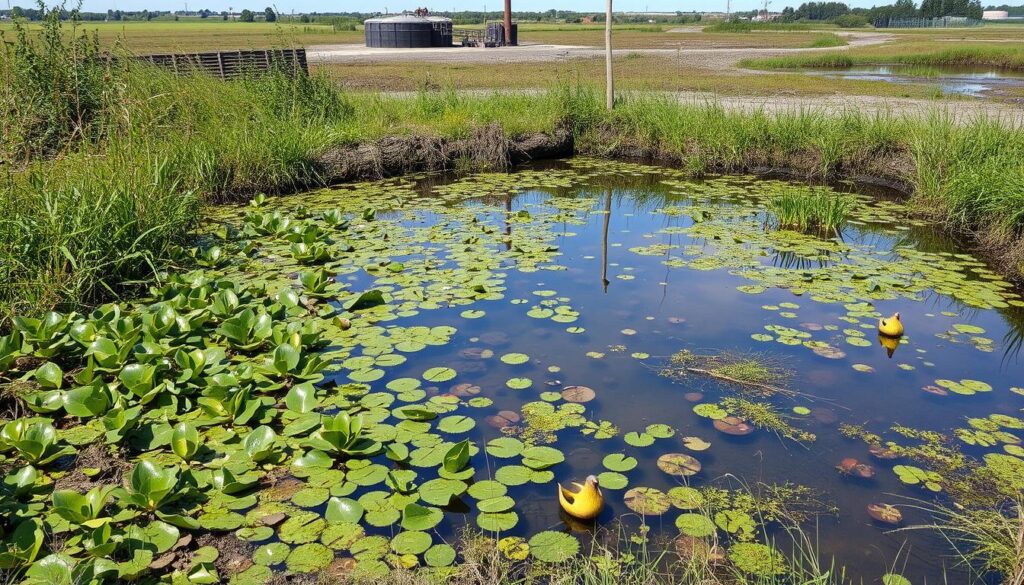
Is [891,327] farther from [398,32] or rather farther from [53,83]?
[398,32]

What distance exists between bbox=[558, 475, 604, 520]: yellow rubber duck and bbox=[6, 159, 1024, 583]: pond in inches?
2.8

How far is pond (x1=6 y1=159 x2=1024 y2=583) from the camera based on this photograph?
2.69 metres

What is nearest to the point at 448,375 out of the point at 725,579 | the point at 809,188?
the point at 725,579

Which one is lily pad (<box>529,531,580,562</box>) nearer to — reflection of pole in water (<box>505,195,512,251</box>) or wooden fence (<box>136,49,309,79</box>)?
reflection of pole in water (<box>505,195,512,251</box>)

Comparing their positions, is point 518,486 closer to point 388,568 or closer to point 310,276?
point 388,568

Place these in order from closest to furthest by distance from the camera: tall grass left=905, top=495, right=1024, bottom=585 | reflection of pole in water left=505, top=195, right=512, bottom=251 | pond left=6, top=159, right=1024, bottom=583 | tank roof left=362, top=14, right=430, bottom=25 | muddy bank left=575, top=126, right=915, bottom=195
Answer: tall grass left=905, top=495, right=1024, bottom=585
pond left=6, top=159, right=1024, bottom=583
reflection of pole in water left=505, top=195, right=512, bottom=251
muddy bank left=575, top=126, right=915, bottom=195
tank roof left=362, top=14, right=430, bottom=25

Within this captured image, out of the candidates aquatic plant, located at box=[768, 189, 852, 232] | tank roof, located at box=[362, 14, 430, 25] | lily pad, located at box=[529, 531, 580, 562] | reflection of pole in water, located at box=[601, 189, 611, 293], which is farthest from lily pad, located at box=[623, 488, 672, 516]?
tank roof, located at box=[362, 14, 430, 25]

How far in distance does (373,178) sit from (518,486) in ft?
20.6

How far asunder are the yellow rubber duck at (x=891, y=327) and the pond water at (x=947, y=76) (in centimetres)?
1352

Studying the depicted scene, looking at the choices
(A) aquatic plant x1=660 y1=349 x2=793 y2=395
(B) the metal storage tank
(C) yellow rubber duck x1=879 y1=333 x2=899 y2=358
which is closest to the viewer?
(A) aquatic plant x1=660 y1=349 x2=793 y2=395

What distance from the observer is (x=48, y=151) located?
6.58 m

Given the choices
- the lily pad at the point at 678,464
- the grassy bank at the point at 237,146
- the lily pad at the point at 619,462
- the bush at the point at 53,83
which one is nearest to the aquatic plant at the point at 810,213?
the grassy bank at the point at 237,146

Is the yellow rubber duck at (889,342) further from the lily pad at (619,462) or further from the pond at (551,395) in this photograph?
the lily pad at (619,462)

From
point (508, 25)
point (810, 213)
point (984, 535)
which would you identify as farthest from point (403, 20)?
point (984, 535)
